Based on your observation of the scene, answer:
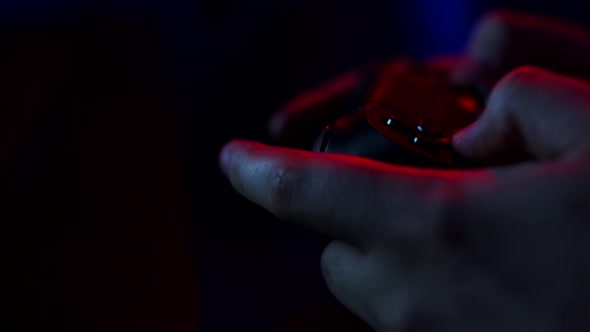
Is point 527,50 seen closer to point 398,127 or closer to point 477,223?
point 398,127

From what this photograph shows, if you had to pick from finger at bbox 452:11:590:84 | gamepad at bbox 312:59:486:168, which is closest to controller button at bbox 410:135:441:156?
gamepad at bbox 312:59:486:168

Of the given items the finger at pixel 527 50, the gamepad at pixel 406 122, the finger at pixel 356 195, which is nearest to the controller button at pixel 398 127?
the gamepad at pixel 406 122

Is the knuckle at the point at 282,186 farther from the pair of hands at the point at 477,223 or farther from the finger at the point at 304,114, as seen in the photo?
the finger at the point at 304,114

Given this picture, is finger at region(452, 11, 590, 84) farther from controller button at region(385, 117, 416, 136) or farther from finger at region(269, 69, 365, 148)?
controller button at region(385, 117, 416, 136)

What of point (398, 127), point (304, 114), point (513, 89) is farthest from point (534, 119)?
point (304, 114)

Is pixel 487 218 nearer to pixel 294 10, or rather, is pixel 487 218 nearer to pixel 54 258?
pixel 54 258
